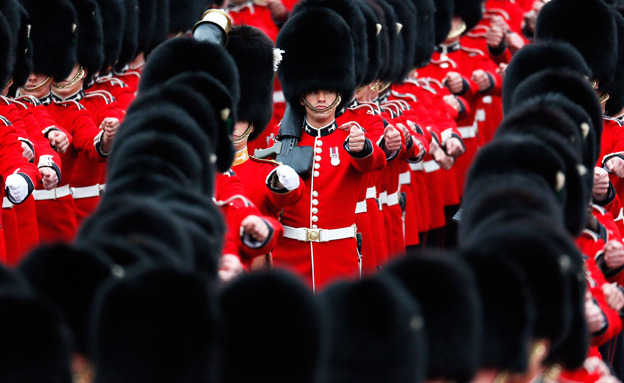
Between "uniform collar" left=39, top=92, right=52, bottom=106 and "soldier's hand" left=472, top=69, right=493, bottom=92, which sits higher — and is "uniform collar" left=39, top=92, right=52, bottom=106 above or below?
above

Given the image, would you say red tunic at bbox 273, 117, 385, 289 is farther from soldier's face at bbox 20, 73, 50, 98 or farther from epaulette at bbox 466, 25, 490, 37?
epaulette at bbox 466, 25, 490, 37

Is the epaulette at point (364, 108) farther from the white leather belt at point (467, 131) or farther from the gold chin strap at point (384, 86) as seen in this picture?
the white leather belt at point (467, 131)

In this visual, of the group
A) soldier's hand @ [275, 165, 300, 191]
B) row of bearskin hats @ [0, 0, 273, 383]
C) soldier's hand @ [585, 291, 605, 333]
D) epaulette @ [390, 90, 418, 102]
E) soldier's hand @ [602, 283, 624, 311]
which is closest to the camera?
row of bearskin hats @ [0, 0, 273, 383]

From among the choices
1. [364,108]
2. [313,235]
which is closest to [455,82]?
[364,108]

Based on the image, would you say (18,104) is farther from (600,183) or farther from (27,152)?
(600,183)

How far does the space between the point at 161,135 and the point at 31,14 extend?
11.0ft

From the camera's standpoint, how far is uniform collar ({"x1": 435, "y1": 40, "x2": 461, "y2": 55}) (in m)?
8.30

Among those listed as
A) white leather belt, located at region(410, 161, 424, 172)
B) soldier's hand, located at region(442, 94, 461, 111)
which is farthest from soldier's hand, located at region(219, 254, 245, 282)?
soldier's hand, located at region(442, 94, 461, 111)

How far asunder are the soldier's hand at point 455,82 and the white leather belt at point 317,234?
3032mm

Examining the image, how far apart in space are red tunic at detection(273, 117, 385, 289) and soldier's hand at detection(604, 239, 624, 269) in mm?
1604

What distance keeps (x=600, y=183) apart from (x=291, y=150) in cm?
142

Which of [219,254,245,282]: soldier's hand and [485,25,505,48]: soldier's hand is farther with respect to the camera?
[485,25,505,48]: soldier's hand

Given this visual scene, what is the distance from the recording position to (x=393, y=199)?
6.30 m

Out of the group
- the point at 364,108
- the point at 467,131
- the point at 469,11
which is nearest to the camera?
the point at 364,108
